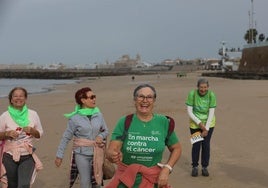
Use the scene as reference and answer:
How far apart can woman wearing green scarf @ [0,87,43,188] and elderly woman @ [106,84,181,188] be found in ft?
5.54

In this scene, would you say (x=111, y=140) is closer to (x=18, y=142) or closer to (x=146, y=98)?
(x=146, y=98)

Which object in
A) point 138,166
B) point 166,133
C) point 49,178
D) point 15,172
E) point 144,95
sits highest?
point 144,95

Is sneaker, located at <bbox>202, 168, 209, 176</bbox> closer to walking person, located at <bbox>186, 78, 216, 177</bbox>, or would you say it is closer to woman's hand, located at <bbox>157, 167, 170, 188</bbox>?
walking person, located at <bbox>186, 78, 216, 177</bbox>

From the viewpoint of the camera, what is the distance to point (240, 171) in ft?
22.1

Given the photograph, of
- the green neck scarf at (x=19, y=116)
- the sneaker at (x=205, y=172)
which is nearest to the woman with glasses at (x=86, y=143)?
the green neck scarf at (x=19, y=116)

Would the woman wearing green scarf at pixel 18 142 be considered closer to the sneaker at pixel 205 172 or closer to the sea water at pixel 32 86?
the sneaker at pixel 205 172

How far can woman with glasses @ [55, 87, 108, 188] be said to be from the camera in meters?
4.62

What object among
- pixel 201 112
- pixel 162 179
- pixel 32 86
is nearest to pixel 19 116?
pixel 162 179

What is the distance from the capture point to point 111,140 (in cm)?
308

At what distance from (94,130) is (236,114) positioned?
30.0ft

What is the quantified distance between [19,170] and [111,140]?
5.91 ft

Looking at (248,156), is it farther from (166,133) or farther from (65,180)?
(166,133)

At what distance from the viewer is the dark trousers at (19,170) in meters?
4.40

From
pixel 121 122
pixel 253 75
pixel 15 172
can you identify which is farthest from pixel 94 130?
pixel 253 75
